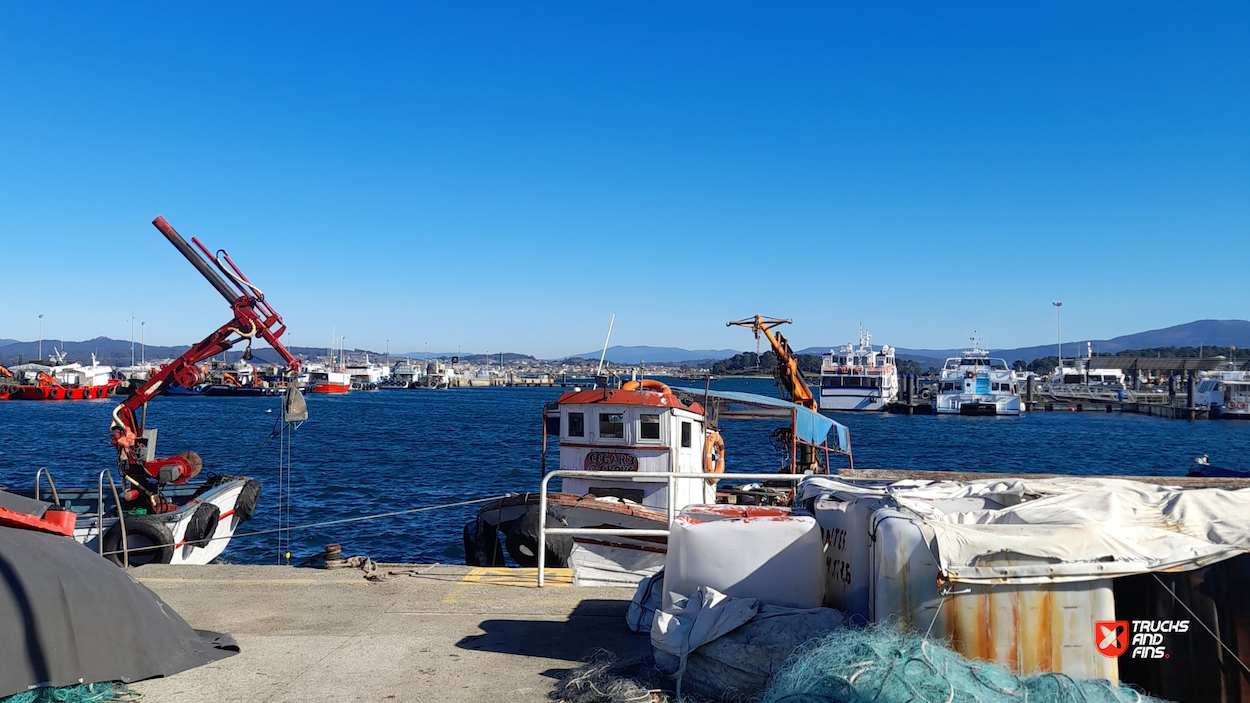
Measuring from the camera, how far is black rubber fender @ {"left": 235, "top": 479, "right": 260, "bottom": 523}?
62.1 feet

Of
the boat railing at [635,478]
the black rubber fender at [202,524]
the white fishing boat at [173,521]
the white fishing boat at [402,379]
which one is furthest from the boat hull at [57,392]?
the boat railing at [635,478]

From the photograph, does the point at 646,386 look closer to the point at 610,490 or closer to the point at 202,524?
the point at 610,490

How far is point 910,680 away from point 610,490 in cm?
1240

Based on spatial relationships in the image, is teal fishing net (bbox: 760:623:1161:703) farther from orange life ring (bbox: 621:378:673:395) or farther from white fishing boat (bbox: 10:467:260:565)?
white fishing boat (bbox: 10:467:260:565)

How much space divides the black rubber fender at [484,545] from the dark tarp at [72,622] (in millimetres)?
9864

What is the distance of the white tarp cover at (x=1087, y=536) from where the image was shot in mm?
4746

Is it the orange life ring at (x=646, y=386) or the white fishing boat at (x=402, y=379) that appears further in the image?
the white fishing boat at (x=402, y=379)

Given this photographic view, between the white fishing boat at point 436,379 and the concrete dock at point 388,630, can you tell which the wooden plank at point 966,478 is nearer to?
the concrete dock at point 388,630

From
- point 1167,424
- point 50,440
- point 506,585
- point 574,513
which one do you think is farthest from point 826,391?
point 506,585

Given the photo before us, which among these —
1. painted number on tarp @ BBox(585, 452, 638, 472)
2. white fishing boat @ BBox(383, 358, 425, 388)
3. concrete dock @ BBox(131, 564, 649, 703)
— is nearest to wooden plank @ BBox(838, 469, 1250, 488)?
concrete dock @ BBox(131, 564, 649, 703)

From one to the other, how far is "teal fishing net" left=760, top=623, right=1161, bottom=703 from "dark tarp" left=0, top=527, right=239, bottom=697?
14.2 feet

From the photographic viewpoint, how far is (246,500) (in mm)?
19156

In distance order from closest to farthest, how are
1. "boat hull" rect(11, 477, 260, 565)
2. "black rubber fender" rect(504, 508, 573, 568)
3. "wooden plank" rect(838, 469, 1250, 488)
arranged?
"wooden plank" rect(838, 469, 1250, 488), "black rubber fender" rect(504, 508, 573, 568), "boat hull" rect(11, 477, 260, 565)

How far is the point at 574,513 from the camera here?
14.6 m
